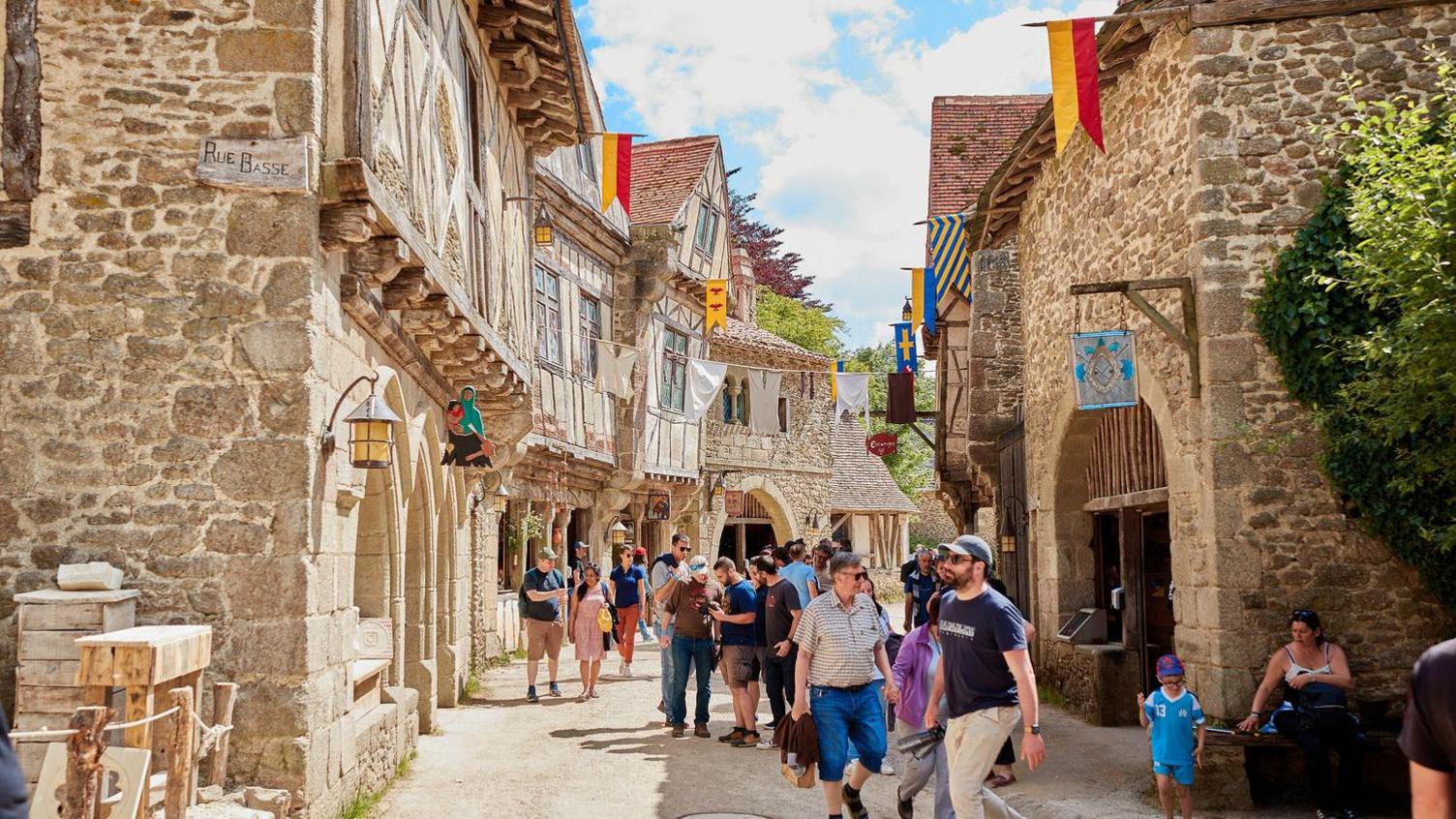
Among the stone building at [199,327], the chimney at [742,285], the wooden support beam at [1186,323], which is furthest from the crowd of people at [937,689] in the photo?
the chimney at [742,285]

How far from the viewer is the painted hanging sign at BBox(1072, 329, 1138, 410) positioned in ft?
30.4

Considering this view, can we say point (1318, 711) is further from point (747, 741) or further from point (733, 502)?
point (733, 502)

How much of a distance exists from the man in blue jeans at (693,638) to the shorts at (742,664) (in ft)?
1.30

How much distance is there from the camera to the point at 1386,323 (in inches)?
297

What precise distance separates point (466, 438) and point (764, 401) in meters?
14.5

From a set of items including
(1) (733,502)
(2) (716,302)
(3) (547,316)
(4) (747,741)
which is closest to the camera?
(4) (747,741)

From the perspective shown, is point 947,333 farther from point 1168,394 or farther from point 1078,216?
point 1168,394

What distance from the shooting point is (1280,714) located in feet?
24.6

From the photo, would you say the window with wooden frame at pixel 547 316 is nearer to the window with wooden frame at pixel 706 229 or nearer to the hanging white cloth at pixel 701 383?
the hanging white cloth at pixel 701 383

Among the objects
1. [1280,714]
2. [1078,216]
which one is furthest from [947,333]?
[1280,714]

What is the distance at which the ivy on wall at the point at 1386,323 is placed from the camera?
250 inches

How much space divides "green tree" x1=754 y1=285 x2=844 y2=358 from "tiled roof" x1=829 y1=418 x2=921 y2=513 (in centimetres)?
499

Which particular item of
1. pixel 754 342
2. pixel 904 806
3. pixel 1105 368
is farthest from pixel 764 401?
pixel 904 806

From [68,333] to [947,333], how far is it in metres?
14.8
